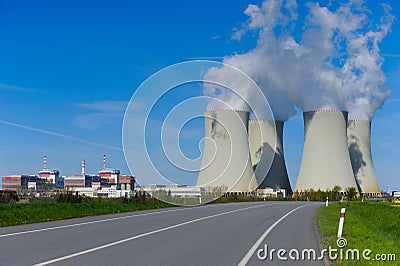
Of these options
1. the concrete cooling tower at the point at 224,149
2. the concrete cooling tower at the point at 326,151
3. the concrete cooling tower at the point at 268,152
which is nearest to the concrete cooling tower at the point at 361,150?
the concrete cooling tower at the point at 326,151

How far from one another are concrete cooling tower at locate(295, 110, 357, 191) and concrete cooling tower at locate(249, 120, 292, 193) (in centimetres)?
589

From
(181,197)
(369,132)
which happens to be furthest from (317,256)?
(369,132)

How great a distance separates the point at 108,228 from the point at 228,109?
2821 cm

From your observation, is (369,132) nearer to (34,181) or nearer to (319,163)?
(319,163)

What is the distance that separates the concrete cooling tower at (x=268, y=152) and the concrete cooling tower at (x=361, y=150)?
616 cm

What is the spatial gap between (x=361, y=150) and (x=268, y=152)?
8002 mm

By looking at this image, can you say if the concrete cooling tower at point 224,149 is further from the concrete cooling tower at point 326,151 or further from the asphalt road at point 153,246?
the asphalt road at point 153,246

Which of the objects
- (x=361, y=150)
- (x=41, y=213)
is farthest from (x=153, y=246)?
(x=361, y=150)

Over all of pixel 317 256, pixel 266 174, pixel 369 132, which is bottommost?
pixel 317 256

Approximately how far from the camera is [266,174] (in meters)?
50.9

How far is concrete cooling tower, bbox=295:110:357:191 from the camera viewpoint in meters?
39.6

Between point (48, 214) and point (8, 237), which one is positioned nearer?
point (8, 237)

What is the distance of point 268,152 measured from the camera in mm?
48688

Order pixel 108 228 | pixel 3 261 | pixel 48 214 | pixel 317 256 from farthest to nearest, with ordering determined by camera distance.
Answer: pixel 48 214 → pixel 108 228 → pixel 317 256 → pixel 3 261
